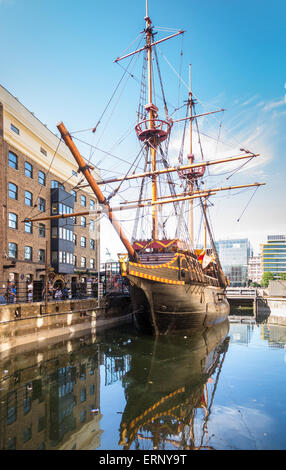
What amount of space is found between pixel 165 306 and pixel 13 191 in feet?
52.7

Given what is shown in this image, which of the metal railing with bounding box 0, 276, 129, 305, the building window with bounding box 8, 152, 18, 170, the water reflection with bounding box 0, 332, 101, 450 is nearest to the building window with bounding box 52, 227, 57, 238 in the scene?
the metal railing with bounding box 0, 276, 129, 305

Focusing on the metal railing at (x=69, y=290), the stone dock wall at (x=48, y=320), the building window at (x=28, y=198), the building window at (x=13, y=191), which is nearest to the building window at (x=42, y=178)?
the building window at (x=28, y=198)

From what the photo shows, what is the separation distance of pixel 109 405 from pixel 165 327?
10738mm

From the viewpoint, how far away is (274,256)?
132 meters

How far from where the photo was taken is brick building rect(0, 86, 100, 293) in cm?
2402

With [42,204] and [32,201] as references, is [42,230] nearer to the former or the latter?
[42,204]

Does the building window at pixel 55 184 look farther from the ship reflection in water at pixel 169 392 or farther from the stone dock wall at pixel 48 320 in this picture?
the ship reflection in water at pixel 169 392

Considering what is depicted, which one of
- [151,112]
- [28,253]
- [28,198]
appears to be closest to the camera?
[28,253]

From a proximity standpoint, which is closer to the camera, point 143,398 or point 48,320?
point 143,398

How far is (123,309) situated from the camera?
89.3ft

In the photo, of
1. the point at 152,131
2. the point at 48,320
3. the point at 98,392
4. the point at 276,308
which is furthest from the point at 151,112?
the point at 276,308

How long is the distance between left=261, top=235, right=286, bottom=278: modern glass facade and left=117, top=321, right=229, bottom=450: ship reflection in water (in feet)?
408
